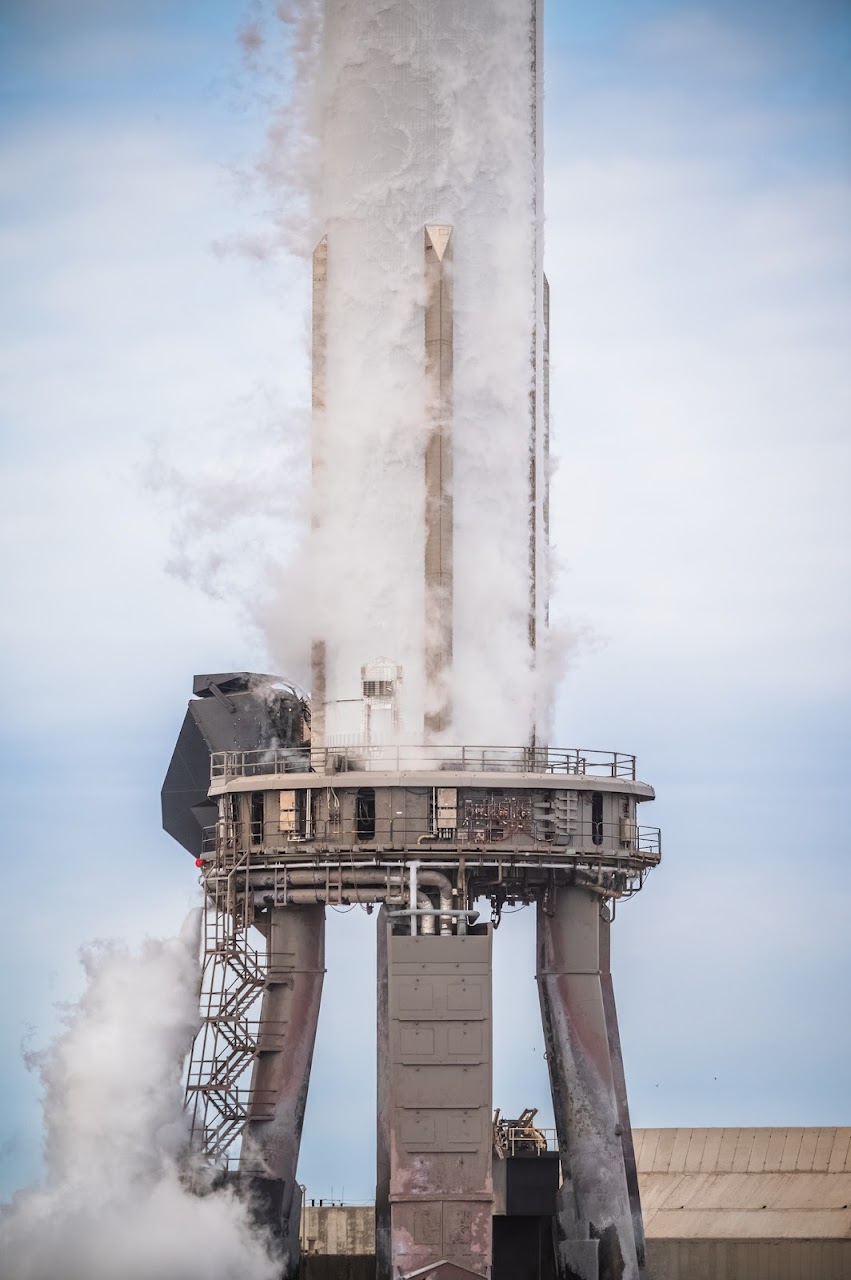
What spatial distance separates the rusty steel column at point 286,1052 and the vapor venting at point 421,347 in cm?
577

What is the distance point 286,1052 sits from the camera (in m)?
83.9

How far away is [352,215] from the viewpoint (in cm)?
8506

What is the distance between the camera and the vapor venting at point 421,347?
83.6 metres

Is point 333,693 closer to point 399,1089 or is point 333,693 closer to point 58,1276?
point 399,1089

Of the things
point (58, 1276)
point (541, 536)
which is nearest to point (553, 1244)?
point (58, 1276)

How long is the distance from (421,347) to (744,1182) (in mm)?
32985

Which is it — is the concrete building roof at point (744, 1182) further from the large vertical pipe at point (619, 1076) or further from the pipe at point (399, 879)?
the pipe at point (399, 879)

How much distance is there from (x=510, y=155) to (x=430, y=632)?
1413 centimetres

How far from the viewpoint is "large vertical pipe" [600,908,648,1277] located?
282 feet

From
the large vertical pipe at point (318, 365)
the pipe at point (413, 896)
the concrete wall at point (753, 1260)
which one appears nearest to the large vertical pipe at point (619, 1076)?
the concrete wall at point (753, 1260)

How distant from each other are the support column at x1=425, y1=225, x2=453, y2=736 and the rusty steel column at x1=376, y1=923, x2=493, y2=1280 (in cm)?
827

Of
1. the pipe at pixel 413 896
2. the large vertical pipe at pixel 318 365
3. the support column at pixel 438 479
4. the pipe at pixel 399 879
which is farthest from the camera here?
the large vertical pipe at pixel 318 365

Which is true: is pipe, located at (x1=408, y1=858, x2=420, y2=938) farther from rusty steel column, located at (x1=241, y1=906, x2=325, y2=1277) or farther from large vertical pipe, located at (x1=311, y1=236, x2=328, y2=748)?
large vertical pipe, located at (x1=311, y1=236, x2=328, y2=748)

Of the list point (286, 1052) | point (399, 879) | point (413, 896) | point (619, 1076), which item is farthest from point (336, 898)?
point (619, 1076)
